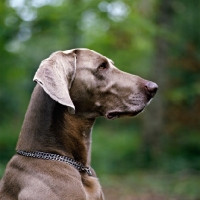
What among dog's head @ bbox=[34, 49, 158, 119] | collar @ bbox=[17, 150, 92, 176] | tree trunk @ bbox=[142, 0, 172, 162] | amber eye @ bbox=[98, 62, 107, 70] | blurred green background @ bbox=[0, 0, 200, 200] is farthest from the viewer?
tree trunk @ bbox=[142, 0, 172, 162]

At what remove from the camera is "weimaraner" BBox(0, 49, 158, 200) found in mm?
3912

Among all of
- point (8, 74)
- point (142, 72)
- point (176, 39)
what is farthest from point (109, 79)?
point (142, 72)

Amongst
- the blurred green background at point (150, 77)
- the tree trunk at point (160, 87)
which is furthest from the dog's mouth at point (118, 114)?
the tree trunk at point (160, 87)

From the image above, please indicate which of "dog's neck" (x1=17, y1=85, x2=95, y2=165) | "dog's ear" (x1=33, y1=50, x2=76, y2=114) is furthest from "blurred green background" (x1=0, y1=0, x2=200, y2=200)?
"dog's ear" (x1=33, y1=50, x2=76, y2=114)

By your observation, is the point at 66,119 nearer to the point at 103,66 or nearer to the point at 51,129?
the point at 51,129

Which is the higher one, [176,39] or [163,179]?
[176,39]

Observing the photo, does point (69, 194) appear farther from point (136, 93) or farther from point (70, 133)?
point (136, 93)

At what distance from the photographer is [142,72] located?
2009cm

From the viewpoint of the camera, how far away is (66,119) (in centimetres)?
423

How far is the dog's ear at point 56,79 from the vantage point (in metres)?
3.83

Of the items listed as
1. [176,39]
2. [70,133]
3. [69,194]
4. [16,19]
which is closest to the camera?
[69,194]

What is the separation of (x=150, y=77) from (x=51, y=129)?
11.3m

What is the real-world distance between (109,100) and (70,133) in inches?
17.7

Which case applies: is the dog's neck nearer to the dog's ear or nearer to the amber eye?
the dog's ear
